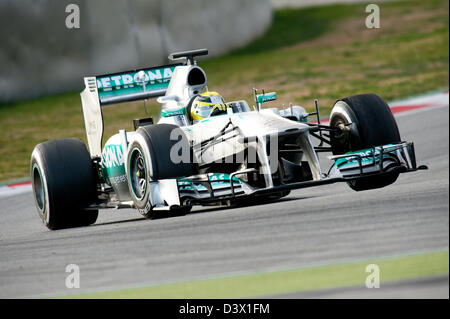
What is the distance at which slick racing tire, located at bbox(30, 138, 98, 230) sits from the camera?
32.2 feet

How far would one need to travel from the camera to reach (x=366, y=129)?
9039 mm

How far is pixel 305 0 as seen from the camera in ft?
149

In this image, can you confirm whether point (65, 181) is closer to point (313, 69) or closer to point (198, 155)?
point (198, 155)

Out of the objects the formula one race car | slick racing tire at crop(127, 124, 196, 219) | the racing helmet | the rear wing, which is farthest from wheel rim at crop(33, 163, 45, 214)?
the racing helmet

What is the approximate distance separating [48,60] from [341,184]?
18.1m

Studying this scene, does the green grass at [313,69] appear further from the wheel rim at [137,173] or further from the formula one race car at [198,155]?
the wheel rim at [137,173]

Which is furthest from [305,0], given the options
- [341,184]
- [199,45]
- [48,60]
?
[341,184]

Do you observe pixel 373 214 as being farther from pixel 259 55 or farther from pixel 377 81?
pixel 259 55

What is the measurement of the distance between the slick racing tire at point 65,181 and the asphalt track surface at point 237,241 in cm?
39

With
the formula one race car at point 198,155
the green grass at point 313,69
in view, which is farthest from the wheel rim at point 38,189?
the green grass at point 313,69

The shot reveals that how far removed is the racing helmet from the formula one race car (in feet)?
0.04

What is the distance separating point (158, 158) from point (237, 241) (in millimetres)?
2156

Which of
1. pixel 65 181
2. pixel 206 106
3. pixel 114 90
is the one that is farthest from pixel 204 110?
pixel 65 181

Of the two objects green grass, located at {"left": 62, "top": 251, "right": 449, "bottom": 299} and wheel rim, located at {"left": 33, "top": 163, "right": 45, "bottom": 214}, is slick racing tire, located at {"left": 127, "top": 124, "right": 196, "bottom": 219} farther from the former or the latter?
green grass, located at {"left": 62, "top": 251, "right": 449, "bottom": 299}
